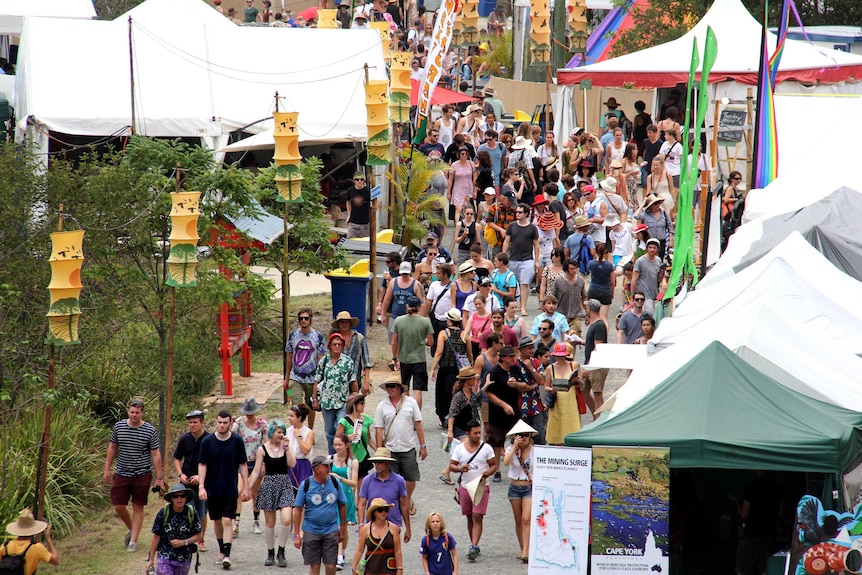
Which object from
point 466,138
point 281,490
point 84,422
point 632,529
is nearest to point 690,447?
point 632,529

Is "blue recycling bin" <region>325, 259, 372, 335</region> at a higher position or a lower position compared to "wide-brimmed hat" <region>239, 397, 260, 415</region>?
higher

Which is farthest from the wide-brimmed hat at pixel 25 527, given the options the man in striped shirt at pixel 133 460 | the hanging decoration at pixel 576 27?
the hanging decoration at pixel 576 27

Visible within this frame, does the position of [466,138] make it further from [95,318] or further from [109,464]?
[109,464]

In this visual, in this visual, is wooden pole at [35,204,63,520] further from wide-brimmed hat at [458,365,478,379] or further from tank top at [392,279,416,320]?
tank top at [392,279,416,320]

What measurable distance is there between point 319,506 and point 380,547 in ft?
2.54

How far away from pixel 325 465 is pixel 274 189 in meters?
8.42

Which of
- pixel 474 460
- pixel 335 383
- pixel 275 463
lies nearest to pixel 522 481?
pixel 474 460

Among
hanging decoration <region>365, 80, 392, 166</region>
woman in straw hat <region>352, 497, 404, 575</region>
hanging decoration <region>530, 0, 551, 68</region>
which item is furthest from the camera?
hanging decoration <region>530, 0, 551, 68</region>

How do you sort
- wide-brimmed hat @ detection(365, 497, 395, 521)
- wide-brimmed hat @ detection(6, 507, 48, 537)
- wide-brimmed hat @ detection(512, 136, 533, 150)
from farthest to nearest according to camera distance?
wide-brimmed hat @ detection(512, 136, 533, 150)
wide-brimmed hat @ detection(6, 507, 48, 537)
wide-brimmed hat @ detection(365, 497, 395, 521)

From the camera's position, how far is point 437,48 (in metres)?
23.4

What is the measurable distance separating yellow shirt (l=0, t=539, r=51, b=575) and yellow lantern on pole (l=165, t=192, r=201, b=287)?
4.23 m

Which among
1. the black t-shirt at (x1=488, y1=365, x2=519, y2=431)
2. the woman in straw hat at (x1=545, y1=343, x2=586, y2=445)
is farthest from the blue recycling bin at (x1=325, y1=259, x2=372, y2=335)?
the black t-shirt at (x1=488, y1=365, x2=519, y2=431)

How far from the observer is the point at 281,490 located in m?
11.7

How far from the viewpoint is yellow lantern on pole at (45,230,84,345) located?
1198 centimetres
